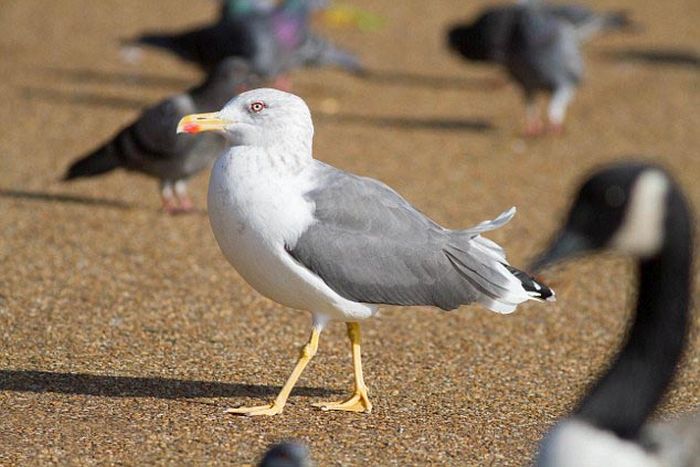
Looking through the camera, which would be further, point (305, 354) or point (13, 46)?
point (13, 46)

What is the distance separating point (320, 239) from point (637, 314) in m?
1.54

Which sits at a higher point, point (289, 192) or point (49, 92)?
point (289, 192)

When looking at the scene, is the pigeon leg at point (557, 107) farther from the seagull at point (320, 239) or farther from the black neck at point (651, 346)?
the black neck at point (651, 346)

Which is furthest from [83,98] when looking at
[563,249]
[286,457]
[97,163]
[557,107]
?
[563,249]

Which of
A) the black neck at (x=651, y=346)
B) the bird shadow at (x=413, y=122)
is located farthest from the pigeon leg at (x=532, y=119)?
the black neck at (x=651, y=346)

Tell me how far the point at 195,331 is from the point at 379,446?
161 centimetres

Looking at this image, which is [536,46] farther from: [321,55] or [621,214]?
[621,214]

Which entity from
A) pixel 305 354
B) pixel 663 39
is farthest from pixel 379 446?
pixel 663 39

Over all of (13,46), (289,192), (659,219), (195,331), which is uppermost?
(659,219)

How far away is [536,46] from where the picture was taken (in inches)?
422

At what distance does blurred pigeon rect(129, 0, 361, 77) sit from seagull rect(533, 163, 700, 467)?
6.99 meters

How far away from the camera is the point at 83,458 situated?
4.35 metres

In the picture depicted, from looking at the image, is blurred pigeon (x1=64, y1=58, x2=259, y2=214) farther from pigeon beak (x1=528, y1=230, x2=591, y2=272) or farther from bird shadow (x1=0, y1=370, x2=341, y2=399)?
pigeon beak (x1=528, y1=230, x2=591, y2=272)

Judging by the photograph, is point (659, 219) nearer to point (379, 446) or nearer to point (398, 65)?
point (379, 446)
